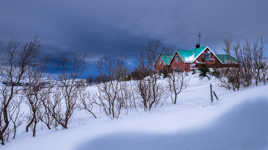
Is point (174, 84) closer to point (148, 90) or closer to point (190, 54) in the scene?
point (148, 90)

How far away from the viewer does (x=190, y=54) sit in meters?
22.5

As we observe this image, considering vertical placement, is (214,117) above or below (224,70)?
below

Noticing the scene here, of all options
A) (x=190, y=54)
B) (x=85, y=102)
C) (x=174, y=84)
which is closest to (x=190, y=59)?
(x=190, y=54)

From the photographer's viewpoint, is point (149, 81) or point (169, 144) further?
point (149, 81)

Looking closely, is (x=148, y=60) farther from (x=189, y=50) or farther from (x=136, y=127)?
(x=189, y=50)

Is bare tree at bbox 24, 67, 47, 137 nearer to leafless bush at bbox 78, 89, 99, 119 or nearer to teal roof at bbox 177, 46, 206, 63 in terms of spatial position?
leafless bush at bbox 78, 89, 99, 119

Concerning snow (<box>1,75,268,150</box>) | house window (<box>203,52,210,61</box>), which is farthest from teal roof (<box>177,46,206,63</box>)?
snow (<box>1,75,268,150</box>)

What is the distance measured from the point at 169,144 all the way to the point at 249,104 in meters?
2.83

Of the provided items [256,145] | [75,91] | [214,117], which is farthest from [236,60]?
[75,91]

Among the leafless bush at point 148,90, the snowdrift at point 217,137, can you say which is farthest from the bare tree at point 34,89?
the leafless bush at point 148,90

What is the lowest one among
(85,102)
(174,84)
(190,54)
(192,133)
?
(85,102)

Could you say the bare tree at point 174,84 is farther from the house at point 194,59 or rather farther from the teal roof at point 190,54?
the teal roof at point 190,54

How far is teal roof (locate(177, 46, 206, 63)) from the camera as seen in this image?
2117 cm

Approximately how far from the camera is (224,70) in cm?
1043
